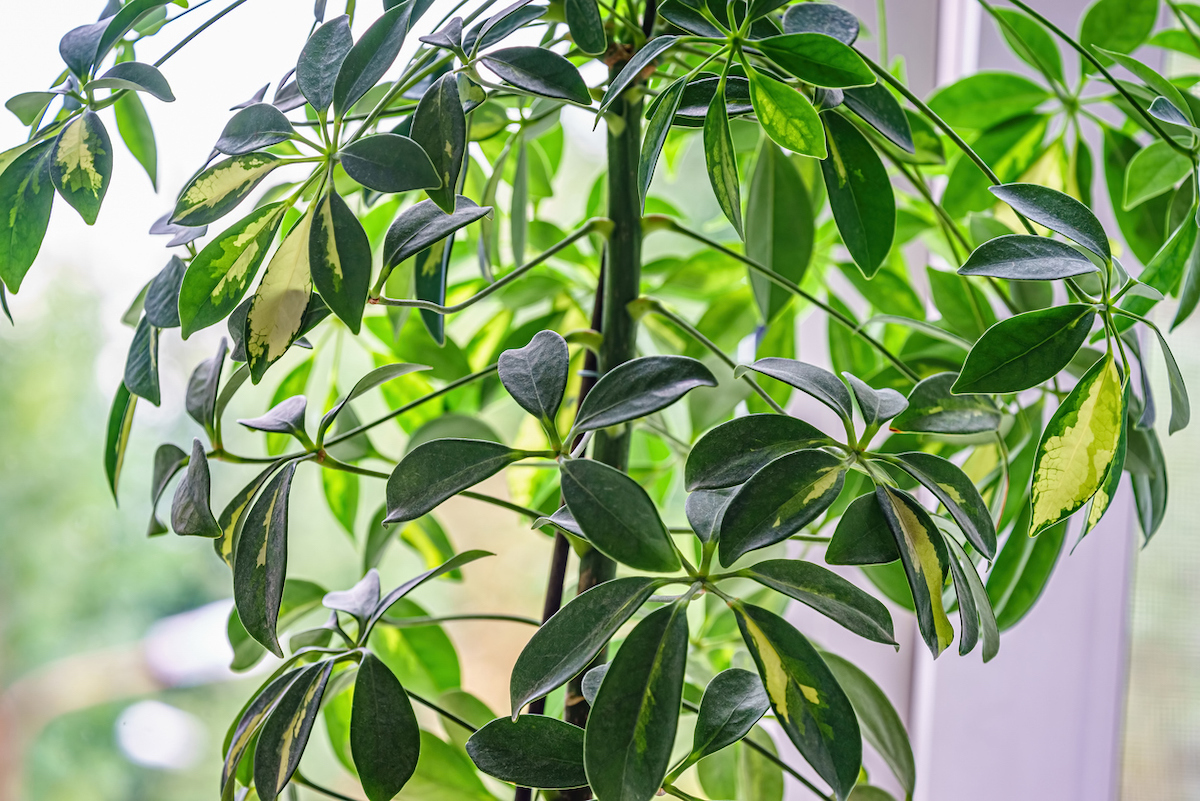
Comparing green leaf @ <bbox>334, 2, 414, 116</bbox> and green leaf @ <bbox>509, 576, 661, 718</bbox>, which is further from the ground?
green leaf @ <bbox>334, 2, 414, 116</bbox>

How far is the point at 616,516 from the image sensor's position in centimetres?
31

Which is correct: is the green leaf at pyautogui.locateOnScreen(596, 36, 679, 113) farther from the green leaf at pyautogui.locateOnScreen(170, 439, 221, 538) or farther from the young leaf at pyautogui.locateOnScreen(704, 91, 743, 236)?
the green leaf at pyautogui.locateOnScreen(170, 439, 221, 538)

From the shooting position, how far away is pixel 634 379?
35 centimetres

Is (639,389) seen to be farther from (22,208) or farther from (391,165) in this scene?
(22,208)

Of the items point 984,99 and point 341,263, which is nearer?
point 341,263

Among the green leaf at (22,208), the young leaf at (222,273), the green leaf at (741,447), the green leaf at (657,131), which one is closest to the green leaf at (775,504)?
the green leaf at (741,447)

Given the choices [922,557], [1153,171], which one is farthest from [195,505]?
[1153,171]

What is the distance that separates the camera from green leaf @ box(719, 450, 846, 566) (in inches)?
12.0

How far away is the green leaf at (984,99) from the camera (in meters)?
0.63

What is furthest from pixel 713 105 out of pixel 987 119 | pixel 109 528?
pixel 109 528

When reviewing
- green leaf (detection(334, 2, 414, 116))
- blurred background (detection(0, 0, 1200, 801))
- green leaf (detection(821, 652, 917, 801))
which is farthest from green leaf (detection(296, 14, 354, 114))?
blurred background (detection(0, 0, 1200, 801))

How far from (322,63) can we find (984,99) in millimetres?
514

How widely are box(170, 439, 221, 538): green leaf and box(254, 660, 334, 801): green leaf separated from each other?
0.08 meters

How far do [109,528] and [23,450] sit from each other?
125 millimetres
